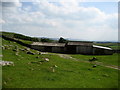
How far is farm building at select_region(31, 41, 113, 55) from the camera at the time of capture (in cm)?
6172

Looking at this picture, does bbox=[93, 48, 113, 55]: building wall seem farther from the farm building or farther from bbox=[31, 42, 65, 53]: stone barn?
bbox=[31, 42, 65, 53]: stone barn

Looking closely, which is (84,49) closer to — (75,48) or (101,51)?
(75,48)

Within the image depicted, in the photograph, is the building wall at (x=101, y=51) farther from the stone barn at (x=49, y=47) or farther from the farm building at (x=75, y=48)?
the stone barn at (x=49, y=47)

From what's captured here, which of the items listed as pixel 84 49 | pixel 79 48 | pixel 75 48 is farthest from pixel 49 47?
pixel 84 49

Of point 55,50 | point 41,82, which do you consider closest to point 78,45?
point 55,50

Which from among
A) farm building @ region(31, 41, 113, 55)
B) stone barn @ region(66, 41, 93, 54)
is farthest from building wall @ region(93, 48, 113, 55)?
stone barn @ region(66, 41, 93, 54)

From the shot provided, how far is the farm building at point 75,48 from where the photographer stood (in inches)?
2430

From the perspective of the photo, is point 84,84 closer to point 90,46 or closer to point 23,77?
point 23,77

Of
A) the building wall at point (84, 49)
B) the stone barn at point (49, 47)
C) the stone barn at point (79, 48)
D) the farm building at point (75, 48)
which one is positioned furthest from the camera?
the stone barn at point (49, 47)

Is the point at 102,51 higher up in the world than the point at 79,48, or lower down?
lower down

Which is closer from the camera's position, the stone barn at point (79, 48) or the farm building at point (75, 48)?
the farm building at point (75, 48)

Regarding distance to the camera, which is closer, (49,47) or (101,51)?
(101,51)

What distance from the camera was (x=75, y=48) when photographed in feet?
218

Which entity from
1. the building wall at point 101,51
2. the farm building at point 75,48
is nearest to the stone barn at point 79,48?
the farm building at point 75,48
